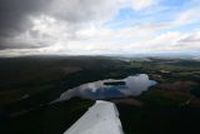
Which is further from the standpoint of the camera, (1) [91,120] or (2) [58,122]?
(2) [58,122]

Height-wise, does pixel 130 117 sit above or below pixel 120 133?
below

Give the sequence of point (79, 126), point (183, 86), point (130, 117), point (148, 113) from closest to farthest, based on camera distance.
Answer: point (79, 126) → point (130, 117) → point (148, 113) → point (183, 86)

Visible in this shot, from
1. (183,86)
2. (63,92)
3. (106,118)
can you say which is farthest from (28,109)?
(183,86)

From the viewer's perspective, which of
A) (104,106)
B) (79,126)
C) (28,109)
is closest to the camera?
(79,126)

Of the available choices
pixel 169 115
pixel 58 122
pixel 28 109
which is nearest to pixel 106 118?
pixel 58 122

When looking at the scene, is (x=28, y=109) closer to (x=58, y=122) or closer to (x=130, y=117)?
(x=58, y=122)

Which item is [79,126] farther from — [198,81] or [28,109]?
[198,81]
